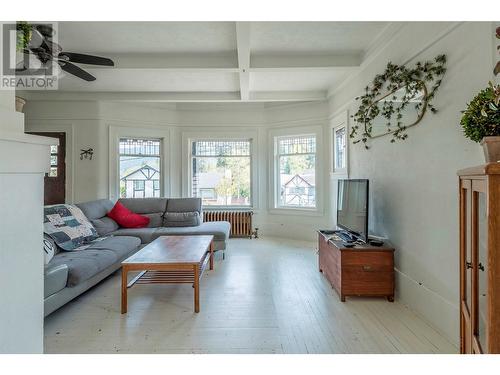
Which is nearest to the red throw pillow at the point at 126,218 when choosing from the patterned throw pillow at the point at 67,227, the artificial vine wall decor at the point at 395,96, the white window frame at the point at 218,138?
the patterned throw pillow at the point at 67,227

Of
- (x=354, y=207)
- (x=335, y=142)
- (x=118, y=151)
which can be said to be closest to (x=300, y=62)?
(x=335, y=142)

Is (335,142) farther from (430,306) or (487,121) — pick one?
(487,121)

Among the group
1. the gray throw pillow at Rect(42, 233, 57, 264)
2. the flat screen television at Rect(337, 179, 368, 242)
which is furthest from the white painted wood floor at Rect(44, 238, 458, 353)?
the flat screen television at Rect(337, 179, 368, 242)

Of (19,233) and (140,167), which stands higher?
(140,167)

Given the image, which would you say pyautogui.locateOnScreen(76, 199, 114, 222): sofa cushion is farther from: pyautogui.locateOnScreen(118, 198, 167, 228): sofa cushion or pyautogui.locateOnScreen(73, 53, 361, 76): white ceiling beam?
pyautogui.locateOnScreen(73, 53, 361, 76): white ceiling beam

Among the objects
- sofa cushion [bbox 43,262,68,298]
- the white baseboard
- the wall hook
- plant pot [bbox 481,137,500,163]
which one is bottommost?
the white baseboard

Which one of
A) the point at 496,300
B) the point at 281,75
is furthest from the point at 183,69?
the point at 496,300

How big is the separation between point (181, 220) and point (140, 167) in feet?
5.96

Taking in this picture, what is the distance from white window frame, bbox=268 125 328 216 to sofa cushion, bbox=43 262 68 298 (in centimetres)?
403

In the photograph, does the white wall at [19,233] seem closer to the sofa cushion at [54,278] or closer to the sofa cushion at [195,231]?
the sofa cushion at [54,278]

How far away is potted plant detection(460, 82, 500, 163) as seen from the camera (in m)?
1.24

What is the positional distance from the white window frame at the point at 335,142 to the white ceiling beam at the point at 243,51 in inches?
63.2

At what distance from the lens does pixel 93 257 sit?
109 inches
